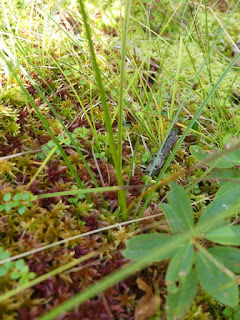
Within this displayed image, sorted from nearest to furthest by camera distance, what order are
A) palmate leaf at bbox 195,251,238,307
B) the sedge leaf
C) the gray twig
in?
palmate leaf at bbox 195,251,238,307 < the sedge leaf < the gray twig

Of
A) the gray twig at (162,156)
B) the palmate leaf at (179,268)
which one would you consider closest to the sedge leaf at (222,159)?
the gray twig at (162,156)

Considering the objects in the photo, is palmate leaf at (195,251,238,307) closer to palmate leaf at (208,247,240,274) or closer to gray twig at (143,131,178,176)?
palmate leaf at (208,247,240,274)

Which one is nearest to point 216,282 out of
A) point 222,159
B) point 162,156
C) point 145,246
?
point 145,246

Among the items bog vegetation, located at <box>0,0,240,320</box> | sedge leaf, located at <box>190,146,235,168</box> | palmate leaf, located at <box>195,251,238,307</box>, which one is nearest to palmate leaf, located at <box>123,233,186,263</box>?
bog vegetation, located at <box>0,0,240,320</box>

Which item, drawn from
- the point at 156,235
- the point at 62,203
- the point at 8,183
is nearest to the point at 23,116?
the point at 8,183

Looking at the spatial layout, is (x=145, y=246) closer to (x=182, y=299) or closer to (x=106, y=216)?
(x=182, y=299)

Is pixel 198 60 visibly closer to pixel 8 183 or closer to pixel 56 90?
pixel 56 90
